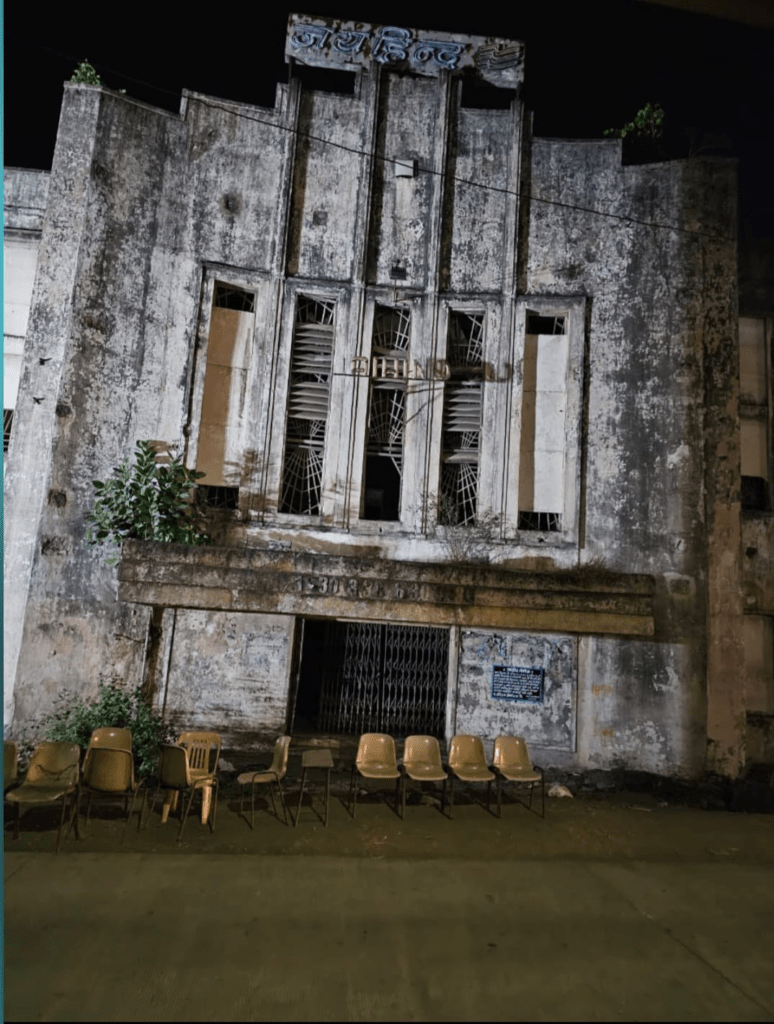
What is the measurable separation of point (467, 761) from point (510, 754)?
53 cm

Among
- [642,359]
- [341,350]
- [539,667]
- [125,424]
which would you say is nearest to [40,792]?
[125,424]

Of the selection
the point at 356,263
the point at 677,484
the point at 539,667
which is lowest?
the point at 539,667

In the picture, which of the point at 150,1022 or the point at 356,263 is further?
the point at 356,263

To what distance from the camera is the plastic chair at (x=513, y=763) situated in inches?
294

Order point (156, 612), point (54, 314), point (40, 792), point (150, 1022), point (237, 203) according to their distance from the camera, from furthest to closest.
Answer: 1. point (237, 203)
2. point (54, 314)
3. point (156, 612)
4. point (40, 792)
5. point (150, 1022)

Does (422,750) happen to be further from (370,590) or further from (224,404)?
(224,404)

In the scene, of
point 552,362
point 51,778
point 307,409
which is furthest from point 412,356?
point 51,778

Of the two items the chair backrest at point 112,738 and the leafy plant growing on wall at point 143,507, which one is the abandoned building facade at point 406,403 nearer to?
the leafy plant growing on wall at point 143,507

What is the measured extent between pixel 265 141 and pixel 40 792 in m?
9.10

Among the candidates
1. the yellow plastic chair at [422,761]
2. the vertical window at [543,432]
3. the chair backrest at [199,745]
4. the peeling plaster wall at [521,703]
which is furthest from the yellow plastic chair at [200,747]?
the vertical window at [543,432]

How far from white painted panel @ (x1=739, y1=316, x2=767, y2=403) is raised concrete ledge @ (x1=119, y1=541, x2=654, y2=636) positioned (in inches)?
188

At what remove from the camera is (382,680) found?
9.43m

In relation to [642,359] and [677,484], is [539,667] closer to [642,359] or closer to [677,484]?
[677,484]

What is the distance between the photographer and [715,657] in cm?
895
